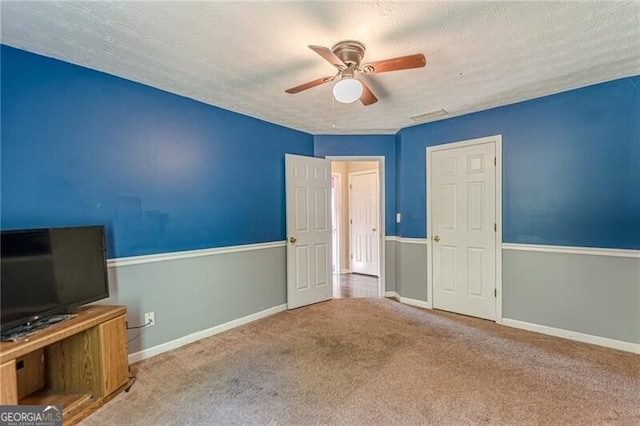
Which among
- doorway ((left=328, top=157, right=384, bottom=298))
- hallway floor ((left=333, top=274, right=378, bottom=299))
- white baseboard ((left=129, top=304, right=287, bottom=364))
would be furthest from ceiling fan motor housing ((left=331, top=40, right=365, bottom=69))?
doorway ((left=328, top=157, right=384, bottom=298))

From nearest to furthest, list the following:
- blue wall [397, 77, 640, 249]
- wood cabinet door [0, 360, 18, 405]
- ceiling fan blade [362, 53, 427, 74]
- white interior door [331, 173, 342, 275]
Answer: wood cabinet door [0, 360, 18, 405] → ceiling fan blade [362, 53, 427, 74] → blue wall [397, 77, 640, 249] → white interior door [331, 173, 342, 275]

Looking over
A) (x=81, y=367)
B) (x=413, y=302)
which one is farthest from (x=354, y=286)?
(x=81, y=367)

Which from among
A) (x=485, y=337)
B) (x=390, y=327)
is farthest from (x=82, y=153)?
(x=485, y=337)

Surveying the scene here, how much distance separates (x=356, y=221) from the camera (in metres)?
6.16

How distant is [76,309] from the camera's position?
2.12 meters

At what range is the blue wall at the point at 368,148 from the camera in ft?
14.4

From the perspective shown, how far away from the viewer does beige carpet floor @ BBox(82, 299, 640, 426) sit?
1.92 metres

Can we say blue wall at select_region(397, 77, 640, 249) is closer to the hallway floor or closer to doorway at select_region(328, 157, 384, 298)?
the hallway floor

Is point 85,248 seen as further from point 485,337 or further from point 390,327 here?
point 485,337

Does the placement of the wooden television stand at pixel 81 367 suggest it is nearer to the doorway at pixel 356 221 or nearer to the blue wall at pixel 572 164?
the blue wall at pixel 572 164

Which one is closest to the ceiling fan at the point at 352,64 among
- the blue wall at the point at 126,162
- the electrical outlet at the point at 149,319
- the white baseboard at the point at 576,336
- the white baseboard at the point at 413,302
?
the blue wall at the point at 126,162

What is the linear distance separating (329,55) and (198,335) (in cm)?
274

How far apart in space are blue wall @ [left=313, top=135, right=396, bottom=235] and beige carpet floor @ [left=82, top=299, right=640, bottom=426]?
182 cm

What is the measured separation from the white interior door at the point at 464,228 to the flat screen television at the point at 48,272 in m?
3.39
